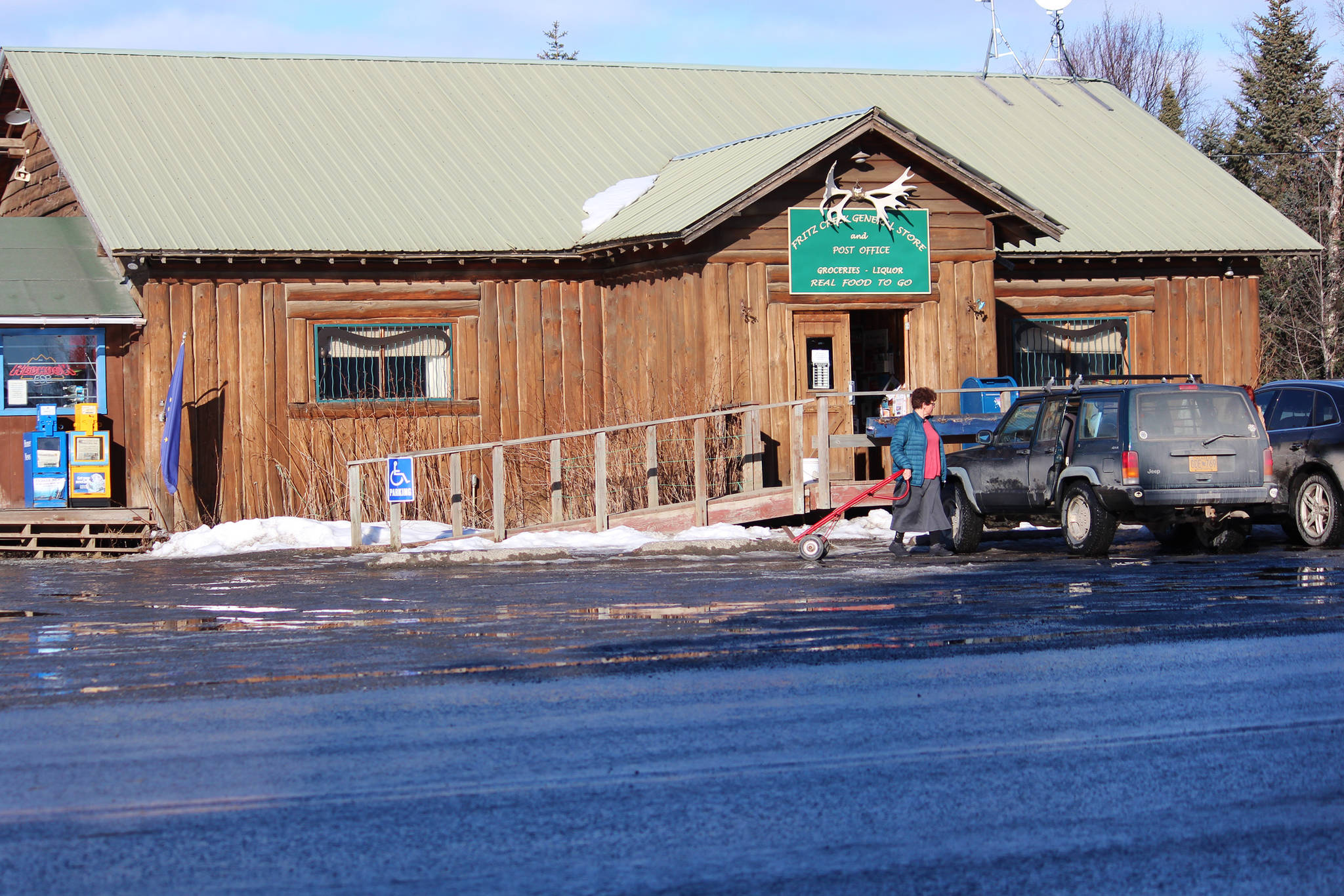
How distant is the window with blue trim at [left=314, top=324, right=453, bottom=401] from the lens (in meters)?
22.8

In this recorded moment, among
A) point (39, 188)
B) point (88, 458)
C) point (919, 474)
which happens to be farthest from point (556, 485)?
point (39, 188)

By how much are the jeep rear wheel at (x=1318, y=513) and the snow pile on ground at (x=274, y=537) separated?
9.41 m

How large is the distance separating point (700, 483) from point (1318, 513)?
6812mm

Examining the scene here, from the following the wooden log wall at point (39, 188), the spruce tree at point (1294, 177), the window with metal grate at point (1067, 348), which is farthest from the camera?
the spruce tree at point (1294, 177)

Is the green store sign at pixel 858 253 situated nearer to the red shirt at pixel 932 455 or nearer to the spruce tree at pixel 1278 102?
the red shirt at pixel 932 455

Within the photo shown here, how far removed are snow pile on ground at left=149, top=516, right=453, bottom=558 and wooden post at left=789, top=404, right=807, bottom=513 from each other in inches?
165

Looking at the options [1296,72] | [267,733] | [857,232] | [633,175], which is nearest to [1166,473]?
[857,232]

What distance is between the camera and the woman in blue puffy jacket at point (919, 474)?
16.4 metres

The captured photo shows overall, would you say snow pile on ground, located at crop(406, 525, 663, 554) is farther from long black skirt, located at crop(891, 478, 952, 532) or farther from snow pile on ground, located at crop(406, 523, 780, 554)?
long black skirt, located at crop(891, 478, 952, 532)

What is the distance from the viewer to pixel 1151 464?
15.8 meters

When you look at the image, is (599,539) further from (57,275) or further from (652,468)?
(57,275)

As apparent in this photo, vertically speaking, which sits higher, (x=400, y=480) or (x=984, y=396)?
(x=984, y=396)

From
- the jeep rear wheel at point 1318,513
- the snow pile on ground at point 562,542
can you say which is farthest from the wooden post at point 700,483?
the jeep rear wheel at point 1318,513

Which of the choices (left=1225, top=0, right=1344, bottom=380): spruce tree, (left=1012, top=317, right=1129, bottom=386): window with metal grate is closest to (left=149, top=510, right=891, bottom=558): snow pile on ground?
(left=1012, top=317, right=1129, bottom=386): window with metal grate
